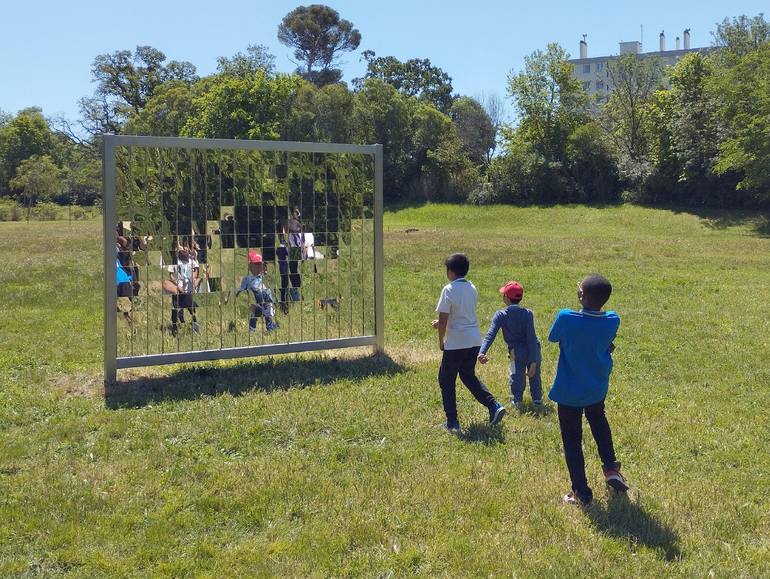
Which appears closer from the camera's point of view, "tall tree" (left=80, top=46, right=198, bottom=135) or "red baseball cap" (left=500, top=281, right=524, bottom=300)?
"red baseball cap" (left=500, top=281, right=524, bottom=300)

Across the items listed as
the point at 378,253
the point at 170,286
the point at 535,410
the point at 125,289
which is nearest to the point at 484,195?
the point at 378,253

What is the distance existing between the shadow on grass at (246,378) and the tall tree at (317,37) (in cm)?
7569

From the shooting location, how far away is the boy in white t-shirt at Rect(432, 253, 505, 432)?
6855 mm

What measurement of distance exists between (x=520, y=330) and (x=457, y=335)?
1.03 m

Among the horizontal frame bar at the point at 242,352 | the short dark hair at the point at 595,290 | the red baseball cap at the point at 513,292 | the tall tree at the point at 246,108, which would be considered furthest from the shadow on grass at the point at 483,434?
the tall tree at the point at 246,108

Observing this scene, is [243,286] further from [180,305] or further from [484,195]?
[484,195]

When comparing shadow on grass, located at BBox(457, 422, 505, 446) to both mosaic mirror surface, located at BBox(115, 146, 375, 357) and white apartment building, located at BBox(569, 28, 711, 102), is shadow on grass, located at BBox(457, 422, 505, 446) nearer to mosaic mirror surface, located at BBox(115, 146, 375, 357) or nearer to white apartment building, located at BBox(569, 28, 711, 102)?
mosaic mirror surface, located at BBox(115, 146, 375, 357)

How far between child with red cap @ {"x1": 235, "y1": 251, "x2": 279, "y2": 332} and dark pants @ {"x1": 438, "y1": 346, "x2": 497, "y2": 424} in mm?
A: 2975

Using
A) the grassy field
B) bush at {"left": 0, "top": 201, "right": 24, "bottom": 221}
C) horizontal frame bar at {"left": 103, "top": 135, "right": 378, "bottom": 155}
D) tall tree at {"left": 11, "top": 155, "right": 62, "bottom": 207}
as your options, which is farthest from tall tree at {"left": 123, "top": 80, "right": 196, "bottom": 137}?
horizontal frame bar at {"left": 103, "top": 135, "right": 378, "bottom": 155}

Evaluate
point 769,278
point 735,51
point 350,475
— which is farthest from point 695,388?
point 735,51

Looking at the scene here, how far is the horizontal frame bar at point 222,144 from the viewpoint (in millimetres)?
8297

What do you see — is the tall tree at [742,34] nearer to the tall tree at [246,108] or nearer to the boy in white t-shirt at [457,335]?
the tall tree at [246,108]

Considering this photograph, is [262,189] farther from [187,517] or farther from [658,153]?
[658,153]

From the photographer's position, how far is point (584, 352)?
520 cm
